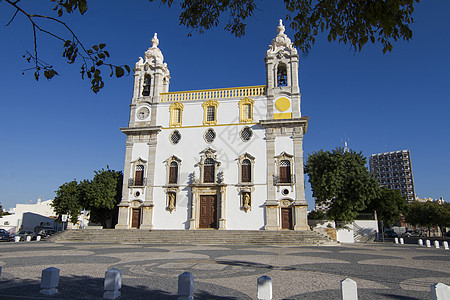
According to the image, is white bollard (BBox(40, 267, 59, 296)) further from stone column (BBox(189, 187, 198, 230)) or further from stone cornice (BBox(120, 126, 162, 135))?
stone cornice (BBox(120, 126, 162, 135))

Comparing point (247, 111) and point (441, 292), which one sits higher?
point (247, 111)

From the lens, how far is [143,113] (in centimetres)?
2847

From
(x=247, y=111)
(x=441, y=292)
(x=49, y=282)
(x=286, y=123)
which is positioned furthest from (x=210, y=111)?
(x=441, y=292)

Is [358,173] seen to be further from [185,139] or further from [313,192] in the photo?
[185,139]

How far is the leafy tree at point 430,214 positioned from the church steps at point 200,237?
36864mm

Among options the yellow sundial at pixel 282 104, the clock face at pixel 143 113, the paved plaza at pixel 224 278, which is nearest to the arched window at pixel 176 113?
the clock face at pixel 143 113

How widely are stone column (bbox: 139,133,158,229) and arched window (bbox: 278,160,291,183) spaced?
10211 mm

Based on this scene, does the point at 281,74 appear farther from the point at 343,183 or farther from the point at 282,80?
the point at 343,183

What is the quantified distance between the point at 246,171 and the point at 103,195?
12.0 metres

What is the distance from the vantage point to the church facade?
80.5 ft

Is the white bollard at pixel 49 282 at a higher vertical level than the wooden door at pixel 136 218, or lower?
lower

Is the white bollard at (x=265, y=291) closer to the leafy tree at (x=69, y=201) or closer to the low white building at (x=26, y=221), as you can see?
the leafy tree at (x=69, y=201)

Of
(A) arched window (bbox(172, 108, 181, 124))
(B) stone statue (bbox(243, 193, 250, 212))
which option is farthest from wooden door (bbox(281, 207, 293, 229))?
(A) arched window (bbox(172, 108, 181, 124))

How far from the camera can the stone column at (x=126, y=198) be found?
25906mm
